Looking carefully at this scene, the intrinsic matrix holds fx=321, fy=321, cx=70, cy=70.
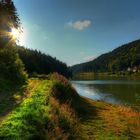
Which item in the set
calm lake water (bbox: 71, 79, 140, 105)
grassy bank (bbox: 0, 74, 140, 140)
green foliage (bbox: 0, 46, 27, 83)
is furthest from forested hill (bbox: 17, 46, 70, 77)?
grassy bank (bbox: 0, 74, 140, 140)

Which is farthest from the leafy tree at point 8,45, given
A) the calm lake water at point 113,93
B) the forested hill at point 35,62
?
the forested hill at point 35,62

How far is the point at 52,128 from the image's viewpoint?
13.5 meters

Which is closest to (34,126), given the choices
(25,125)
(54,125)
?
(25,125)

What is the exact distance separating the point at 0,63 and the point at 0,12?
8.94m

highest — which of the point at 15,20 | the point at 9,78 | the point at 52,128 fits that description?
the point at 15,20

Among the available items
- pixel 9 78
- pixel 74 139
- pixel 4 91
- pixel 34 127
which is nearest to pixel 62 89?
pixel 4 91

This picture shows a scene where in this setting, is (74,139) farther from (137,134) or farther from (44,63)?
(44,63)

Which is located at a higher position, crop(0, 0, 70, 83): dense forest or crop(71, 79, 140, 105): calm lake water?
crop(0, 0, 70, 83): dense forest

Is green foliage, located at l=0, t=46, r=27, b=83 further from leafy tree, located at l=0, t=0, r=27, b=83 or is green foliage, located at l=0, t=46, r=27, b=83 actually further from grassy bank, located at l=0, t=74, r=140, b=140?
grassy bank, located at l=0, t=74, r=140, b=140

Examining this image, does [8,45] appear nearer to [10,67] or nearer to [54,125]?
[10,67]

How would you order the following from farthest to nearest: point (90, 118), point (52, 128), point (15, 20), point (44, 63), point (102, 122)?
1. point (44, 63)
2. point (15, 20)
3. point (90, 118)
4. point (102, 122)
5. point (52, 128)

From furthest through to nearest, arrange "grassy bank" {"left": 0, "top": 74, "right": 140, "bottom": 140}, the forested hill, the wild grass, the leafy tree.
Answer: the forested hill, the leafy tree, "grassy bank" {"left": 0, "top": 74, "right": 140, "bottom": 140}, the wild grass

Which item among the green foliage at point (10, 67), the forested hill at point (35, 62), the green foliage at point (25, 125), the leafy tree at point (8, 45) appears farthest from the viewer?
the forested hill at point (35, 62)

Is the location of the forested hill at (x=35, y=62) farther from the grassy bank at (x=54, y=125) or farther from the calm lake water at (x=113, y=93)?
the grassy bank at (x=54, y=125)
